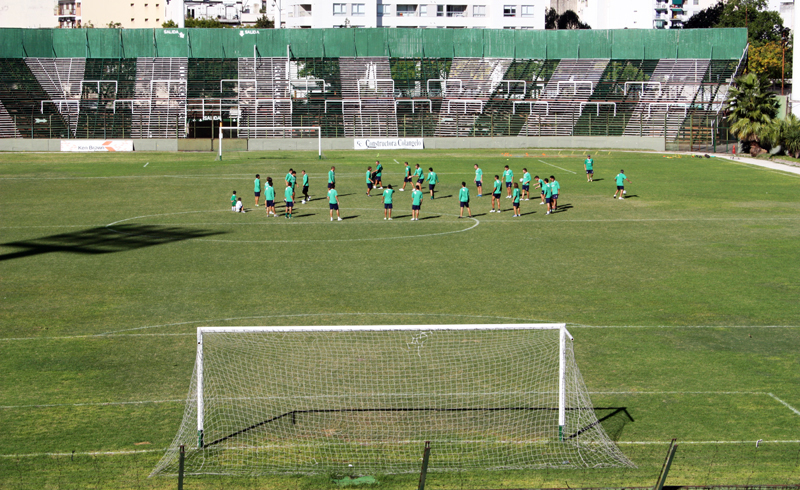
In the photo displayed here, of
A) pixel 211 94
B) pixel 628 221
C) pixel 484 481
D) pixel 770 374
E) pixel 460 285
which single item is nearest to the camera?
pixel 484 481

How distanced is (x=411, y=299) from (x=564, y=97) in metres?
59.7

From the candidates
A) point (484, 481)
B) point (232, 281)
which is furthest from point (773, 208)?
point (484, 481)

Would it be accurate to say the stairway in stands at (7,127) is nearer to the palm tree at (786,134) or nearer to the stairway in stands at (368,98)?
the stairway in stands at (368,98)

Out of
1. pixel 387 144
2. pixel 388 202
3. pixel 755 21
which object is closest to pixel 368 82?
pixel 387 144

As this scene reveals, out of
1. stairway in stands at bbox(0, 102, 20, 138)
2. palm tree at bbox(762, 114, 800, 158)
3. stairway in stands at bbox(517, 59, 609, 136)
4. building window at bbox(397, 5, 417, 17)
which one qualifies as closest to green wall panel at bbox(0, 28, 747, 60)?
stairway in stands at bbox(517, 59, 609, 136)

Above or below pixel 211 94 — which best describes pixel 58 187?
below

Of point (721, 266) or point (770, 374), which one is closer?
point (770, 374)

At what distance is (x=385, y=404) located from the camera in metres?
14.2

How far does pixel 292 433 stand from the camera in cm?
1313

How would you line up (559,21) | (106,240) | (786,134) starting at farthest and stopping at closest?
(559,21) → (786,134) → (106,240)

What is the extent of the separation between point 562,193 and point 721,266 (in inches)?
694

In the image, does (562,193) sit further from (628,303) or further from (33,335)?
(33,335)

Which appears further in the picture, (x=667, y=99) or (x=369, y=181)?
(x=667, y=99)

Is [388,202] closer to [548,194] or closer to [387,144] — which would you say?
[548,194]
